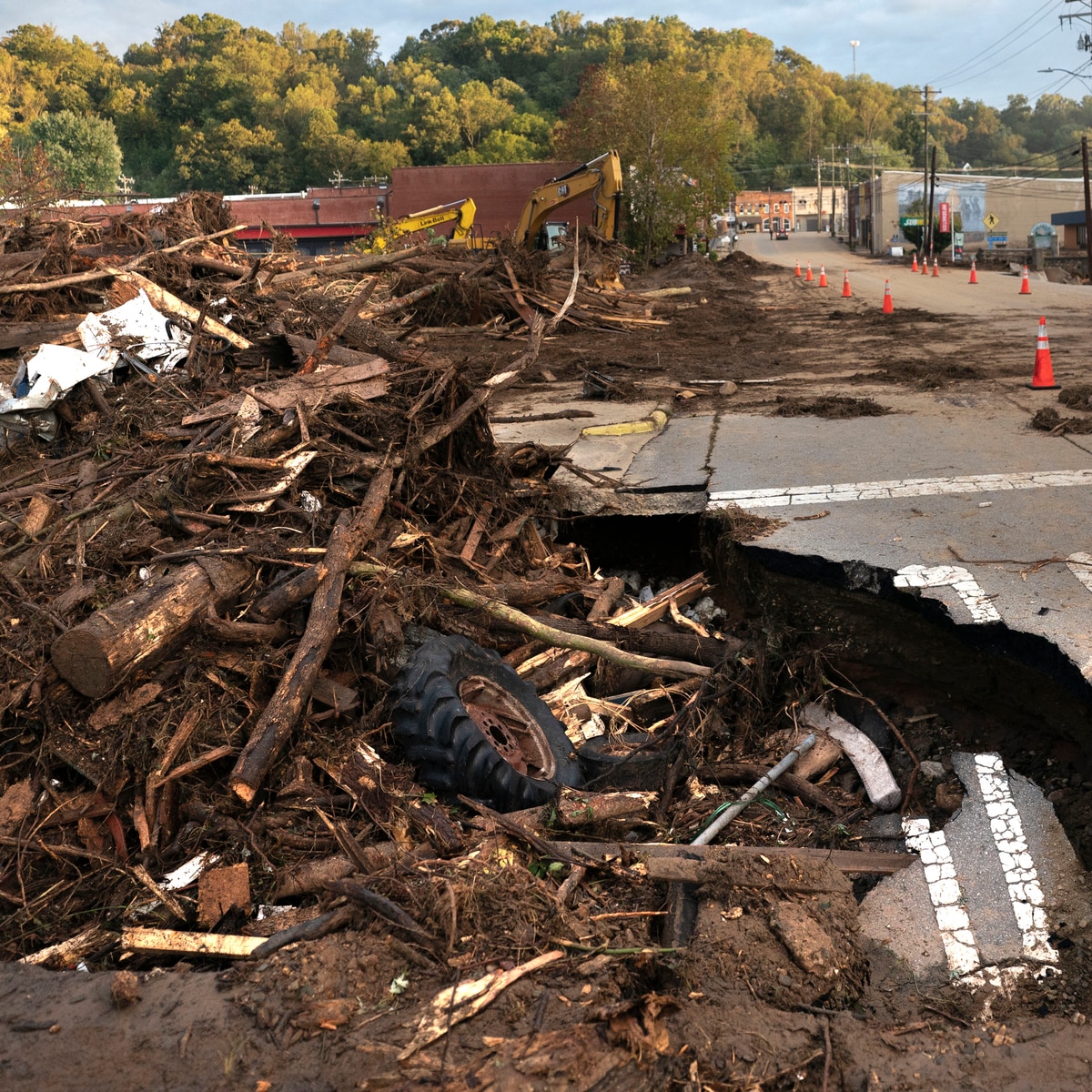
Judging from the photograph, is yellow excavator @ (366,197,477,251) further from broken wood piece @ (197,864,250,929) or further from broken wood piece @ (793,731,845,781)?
broken wood piece @ (197,864,250,929)

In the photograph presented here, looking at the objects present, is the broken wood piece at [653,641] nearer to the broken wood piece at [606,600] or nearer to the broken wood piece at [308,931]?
the broken wood piece at [606,600]

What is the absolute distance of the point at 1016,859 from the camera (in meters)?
3.60

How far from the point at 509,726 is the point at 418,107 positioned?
326ft

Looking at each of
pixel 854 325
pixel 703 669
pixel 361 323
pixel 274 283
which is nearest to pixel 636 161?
pixel 854 325

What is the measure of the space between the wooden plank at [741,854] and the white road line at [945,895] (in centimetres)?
9

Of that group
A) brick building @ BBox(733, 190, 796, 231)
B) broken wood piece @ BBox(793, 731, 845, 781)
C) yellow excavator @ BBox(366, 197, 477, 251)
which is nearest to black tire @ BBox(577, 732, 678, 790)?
broken wood piece @ BBox(793, 731, 845, 781)

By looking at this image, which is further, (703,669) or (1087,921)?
(703,669)

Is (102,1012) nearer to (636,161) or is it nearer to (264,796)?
(264,796)

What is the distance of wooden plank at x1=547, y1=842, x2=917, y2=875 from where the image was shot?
353cm

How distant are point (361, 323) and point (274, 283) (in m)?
4.95

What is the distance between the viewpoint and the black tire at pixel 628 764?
456 cm

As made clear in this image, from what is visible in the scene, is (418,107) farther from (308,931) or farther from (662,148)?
(308,931)

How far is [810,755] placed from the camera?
4.52 metres

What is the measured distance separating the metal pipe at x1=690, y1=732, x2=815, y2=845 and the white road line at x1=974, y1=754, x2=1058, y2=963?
0.75m
